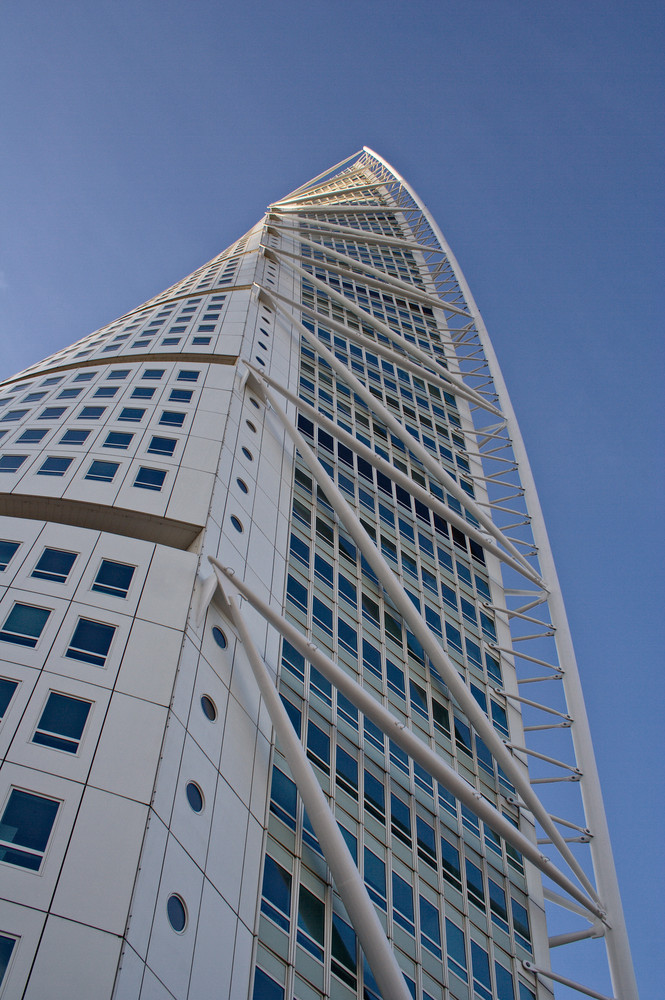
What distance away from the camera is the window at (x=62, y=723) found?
1731cm

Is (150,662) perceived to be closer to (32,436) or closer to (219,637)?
(219,637)

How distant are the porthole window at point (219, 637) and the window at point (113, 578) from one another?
8.52 feet

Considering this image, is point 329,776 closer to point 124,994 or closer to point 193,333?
point 124,994

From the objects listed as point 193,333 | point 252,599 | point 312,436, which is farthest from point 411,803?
point 193,333

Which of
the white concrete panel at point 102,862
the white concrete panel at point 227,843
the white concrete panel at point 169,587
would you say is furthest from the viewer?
the white concrete panel at point 169,587

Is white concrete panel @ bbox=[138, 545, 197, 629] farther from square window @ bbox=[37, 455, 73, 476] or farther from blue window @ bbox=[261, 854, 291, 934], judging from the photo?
square window @ bbox=[37, 455, 73, 476]

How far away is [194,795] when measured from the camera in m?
18.5

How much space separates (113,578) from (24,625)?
8.96 ft

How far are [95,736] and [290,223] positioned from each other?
206 feet

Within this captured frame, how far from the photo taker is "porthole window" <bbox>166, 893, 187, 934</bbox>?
1605cm

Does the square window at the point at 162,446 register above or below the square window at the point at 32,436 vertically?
below

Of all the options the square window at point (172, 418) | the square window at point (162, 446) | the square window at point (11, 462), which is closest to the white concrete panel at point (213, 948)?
the square window at point (162, 446)

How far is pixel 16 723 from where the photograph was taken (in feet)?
57.4

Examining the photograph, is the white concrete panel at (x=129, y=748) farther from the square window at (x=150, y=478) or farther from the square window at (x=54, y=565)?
the square window at (x=150, y=478)
